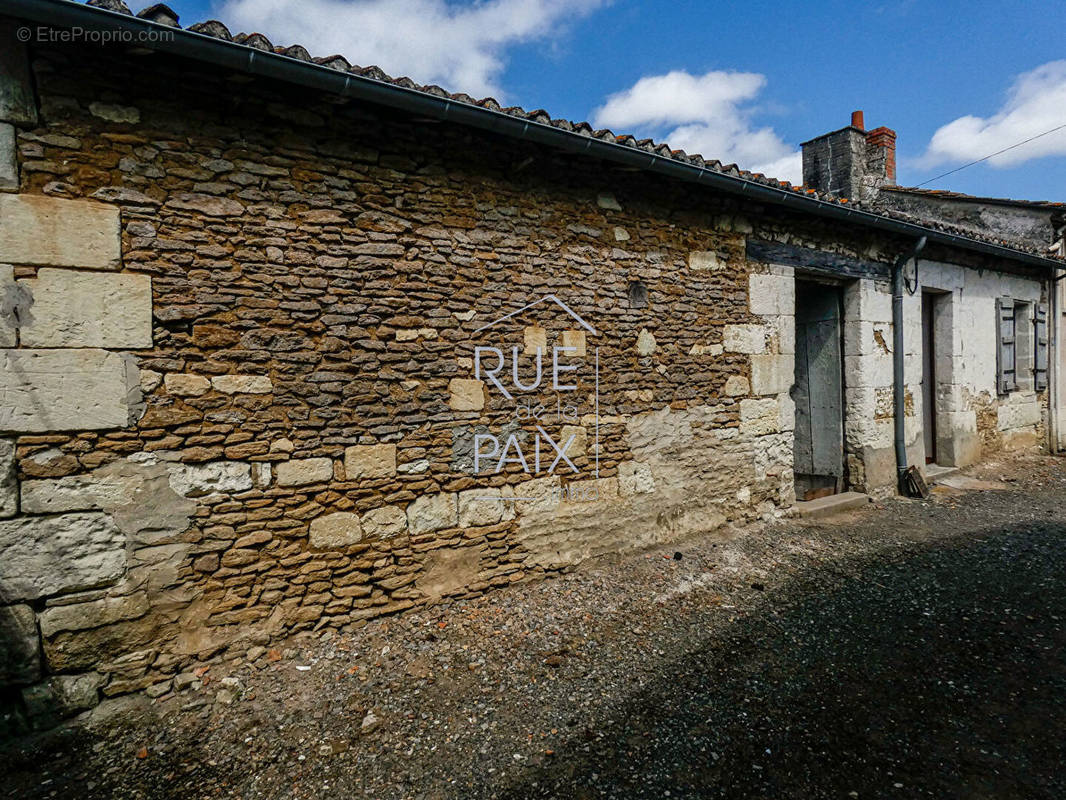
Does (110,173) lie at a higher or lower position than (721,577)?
higher

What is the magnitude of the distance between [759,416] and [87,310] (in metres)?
5.03

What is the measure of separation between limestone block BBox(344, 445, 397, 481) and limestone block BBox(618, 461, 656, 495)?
6.00 feet

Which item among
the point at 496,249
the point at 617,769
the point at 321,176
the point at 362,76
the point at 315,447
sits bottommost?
the point at 617,769

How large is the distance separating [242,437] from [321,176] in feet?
5.14

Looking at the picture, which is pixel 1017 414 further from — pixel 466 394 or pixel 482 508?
pixel 466 394

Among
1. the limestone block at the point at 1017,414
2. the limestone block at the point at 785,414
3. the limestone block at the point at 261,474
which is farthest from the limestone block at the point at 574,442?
the limestone block at the point at 1017,414

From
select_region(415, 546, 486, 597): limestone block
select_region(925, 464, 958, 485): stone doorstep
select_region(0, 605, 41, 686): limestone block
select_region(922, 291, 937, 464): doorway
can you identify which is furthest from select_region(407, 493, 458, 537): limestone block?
select_region(922, 291, 937, 464): doorway


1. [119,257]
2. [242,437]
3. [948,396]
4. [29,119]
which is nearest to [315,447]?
[242,437]

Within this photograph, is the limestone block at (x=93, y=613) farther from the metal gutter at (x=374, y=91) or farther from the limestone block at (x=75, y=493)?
the metal gutter at (x=374, y=91)

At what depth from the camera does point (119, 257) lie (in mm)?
2721

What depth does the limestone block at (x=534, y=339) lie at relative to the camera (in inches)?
153

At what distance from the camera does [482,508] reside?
374 centimetres

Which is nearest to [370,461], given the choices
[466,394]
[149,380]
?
[466,394]

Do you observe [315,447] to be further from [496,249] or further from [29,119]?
[29,119]
